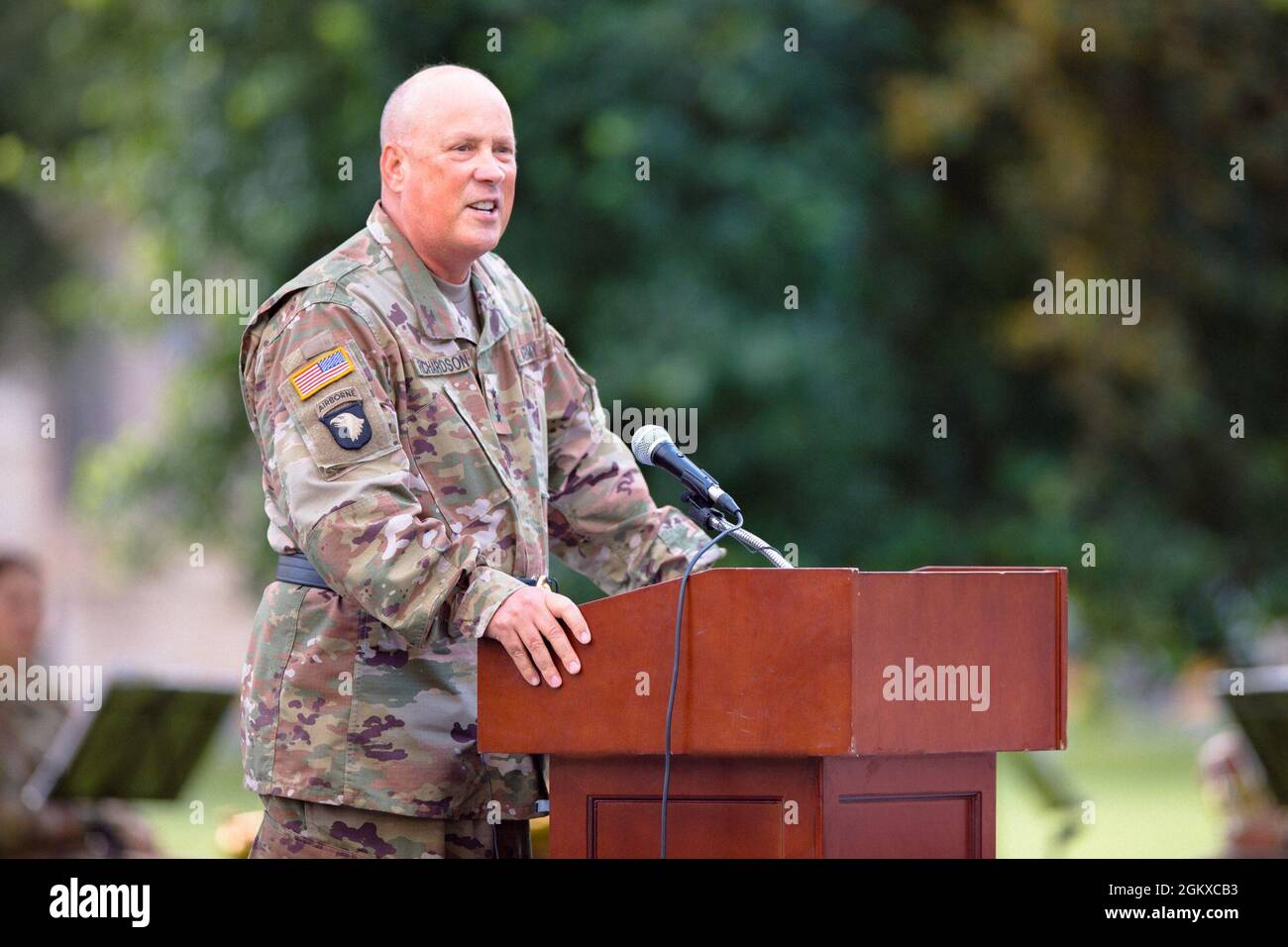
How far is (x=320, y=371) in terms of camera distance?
3395 mm

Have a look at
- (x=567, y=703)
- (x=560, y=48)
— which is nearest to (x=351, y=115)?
(x=560, y=48)

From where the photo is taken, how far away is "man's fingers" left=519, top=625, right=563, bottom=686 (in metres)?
3.14

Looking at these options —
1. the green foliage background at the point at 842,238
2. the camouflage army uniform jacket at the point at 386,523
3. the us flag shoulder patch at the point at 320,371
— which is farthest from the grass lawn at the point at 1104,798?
the us flag shoulder patch at the point at 320,371

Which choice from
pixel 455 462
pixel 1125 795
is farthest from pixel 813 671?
pixel 1125 795

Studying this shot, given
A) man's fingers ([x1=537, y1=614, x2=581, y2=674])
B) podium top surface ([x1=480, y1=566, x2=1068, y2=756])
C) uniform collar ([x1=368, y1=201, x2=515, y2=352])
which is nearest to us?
podium top surface ([x1=480, y1=566, x2=1068, y2=756])

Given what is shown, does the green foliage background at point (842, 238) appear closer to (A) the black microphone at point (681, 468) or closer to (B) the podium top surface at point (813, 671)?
(A) the black microphone at point (681, 468)

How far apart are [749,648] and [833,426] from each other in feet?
22.1

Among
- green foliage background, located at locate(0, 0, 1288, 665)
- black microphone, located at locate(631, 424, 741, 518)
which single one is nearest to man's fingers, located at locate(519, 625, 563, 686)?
black microphone, located at locate(631, 424, 741, 518)

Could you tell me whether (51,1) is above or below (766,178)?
above

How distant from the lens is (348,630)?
356 centimetres

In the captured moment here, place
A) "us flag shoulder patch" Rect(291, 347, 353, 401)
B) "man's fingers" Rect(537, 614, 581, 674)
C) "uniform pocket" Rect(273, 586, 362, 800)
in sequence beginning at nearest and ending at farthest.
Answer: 1. "man's fingers" Rect(537, 614, 581, 674)
2. "us flag shoulder patch" Rect(291, 347, 353, 401)
3. "uniform pocket" Rect(273, 586, 362, 800)

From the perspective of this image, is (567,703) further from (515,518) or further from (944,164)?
(944,164)

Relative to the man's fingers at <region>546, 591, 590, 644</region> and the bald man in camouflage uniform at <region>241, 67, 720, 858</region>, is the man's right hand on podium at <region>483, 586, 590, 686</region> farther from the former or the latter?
the bald man in camouflage uniform at <region>241, 67, 720, 858</region>

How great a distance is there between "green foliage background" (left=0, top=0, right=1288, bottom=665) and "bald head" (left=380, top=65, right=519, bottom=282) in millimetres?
5048
